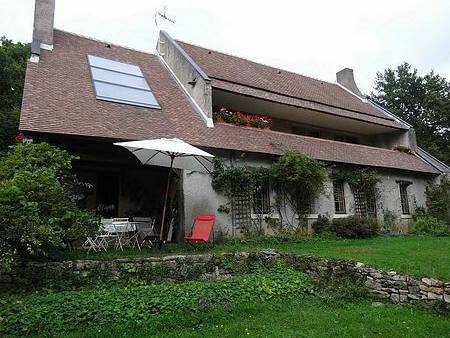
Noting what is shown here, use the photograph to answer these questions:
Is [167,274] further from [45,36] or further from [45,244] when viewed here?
[45,36]

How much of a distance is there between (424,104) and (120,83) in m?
29.4

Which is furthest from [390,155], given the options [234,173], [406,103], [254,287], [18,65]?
[18,65]

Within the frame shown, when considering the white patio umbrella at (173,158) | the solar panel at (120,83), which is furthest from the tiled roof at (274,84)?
the white patio umbrella at (173,158)

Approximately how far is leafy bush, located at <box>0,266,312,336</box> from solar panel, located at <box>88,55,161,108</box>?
7969 millimetres

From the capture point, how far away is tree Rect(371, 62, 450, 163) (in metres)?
31.8

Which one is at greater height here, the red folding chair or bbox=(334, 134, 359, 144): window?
bbox=(334, 134, 359, 144): window

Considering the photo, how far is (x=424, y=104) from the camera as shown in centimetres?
3294

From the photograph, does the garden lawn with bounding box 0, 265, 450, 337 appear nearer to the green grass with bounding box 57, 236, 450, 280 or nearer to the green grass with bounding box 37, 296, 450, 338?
the green grass with bounding box 37, 296, 450, 338

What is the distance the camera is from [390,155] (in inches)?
711

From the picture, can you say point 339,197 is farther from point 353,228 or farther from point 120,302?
point 120,302

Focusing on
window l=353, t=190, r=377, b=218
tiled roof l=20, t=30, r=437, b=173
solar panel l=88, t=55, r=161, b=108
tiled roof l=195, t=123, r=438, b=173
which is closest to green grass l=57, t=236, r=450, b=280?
tiled roof l=20, t=30, r=437, b=173

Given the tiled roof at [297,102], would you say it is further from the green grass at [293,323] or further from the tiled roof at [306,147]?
the green grass at [293,323]

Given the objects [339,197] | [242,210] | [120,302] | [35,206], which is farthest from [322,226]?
[35,206]

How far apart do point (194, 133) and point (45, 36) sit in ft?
25.1
